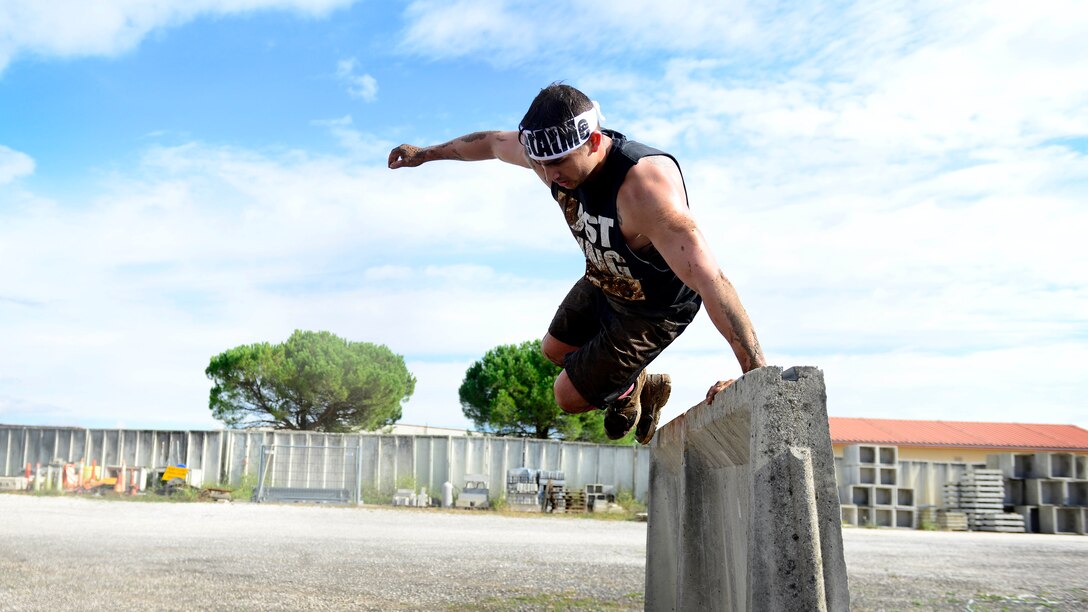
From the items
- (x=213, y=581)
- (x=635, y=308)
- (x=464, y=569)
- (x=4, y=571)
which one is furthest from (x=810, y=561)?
(x=4, y=571)

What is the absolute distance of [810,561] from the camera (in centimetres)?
206

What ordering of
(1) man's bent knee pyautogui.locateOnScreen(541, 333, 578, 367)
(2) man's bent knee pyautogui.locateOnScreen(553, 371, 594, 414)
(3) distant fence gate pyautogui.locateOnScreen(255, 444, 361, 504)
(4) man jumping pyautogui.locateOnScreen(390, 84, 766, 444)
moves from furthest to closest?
(3) distant fence gate pyautogui.locateOnScreen(255, 444, 361, 504)
(1) man's bent knee pyautogui.locateOnScreen(541, 333, 578, 367)
(2) man's bent knee pyautogui.locateOnScreen(553, 371, 594, 414)
(4) man jumping pyautogui.locateOnScreen(390, 84, 766, 444)

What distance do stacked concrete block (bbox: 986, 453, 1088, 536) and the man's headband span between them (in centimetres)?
2567

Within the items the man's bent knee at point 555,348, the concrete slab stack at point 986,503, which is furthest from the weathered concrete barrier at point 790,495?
the concrete slab stack at point 986,503

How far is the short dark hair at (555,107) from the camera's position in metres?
3.26

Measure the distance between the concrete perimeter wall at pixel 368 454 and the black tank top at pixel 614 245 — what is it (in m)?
24.3

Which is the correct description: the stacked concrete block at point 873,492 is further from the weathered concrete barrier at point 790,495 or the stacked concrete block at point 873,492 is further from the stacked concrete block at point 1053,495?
the weathered concrete barrier at point 790,495

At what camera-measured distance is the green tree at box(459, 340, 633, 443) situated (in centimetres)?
4397

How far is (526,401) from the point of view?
145ft

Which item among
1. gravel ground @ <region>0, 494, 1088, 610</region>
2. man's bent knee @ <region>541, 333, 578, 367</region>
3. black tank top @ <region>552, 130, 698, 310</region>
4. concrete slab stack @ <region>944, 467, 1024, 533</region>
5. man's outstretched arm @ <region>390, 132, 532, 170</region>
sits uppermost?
man's outstretched arm @ <region>390, 132, 532, 170</region>

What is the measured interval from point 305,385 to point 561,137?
41.9 meters

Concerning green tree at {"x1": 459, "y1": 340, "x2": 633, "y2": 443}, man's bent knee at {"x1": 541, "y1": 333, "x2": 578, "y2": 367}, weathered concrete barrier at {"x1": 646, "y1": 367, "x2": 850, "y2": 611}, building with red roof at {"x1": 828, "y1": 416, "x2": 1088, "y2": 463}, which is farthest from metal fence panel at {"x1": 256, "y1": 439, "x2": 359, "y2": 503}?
weathered concrete barrier at {"x1": 646, "y1": 367, "x2": 850, "y2": 611}

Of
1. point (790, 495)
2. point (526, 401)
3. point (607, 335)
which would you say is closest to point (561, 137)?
point (607, 335)

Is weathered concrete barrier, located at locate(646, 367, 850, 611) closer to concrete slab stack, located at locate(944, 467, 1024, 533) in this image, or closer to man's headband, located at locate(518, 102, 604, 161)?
man's headband, located at locate(518, 102, 604, 161)
